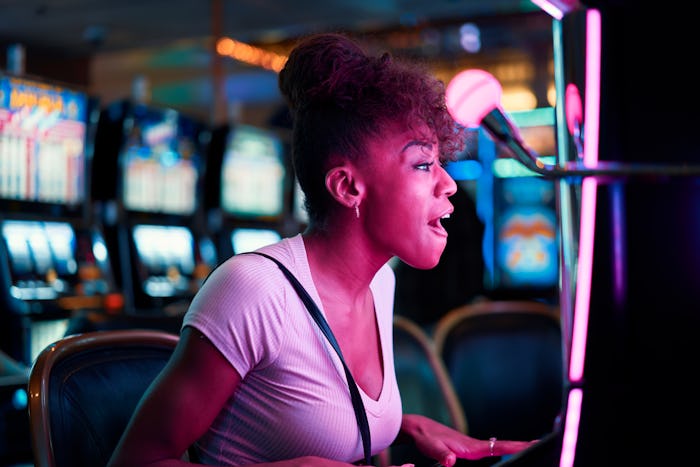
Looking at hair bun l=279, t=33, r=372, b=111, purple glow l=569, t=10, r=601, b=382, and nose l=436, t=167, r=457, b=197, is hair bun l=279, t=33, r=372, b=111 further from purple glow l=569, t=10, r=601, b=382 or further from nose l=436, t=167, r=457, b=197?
purple glow l=569, t=10, r=601, b=382

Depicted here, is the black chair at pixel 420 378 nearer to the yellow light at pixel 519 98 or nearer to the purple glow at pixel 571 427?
the purple glow at pixel 571 427

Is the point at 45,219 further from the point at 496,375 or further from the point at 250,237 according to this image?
the point at 496,375

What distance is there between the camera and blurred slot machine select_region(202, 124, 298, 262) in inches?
234

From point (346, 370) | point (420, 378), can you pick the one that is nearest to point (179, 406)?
point (346, 370)

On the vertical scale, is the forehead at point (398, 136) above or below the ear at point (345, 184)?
above

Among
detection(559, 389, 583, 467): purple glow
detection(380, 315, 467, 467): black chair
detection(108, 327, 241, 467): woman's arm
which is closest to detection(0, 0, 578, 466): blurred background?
detection(380, 315, 467, 467): black chair

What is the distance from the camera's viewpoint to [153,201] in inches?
210

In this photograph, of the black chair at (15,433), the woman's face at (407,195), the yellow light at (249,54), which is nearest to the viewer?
the woman's face at (407,195)

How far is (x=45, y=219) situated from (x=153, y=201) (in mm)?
1007

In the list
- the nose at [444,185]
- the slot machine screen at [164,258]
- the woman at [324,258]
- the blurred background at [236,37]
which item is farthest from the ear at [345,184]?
the blurred background at [236,37]

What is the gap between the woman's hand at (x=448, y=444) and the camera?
1160mm

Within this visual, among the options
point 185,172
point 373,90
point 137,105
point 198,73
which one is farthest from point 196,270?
point 198,73

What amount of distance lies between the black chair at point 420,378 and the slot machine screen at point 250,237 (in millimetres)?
3498

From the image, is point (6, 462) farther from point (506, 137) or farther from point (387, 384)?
point (506, 137)
